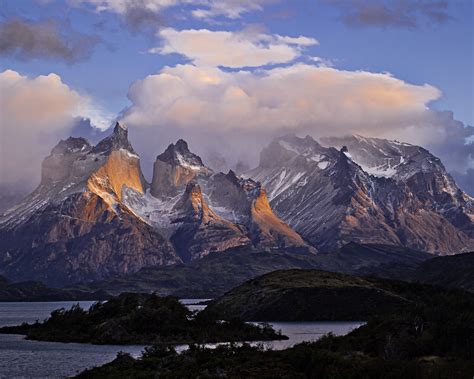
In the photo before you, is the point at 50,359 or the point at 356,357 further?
the point at 50,359

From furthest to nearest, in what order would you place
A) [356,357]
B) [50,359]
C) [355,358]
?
1. [50,359]
2. [356,357]
3. [355,358]

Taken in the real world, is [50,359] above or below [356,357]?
below

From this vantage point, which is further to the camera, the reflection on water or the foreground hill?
the reflection on water

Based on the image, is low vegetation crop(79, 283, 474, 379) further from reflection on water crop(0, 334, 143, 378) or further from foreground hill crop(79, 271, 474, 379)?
reflection on water crop(0, 334, 143, 378)

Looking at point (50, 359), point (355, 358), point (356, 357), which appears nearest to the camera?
point (355, 358)

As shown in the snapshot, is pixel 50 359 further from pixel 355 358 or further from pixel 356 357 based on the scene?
pixel 355 358

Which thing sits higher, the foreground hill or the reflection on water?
the foreground hill

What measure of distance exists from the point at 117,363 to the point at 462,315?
56738 mm

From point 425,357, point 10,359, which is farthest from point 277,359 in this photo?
point 10,359

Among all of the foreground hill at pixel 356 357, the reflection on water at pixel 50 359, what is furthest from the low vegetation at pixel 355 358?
the reflection on water at pixel 50 359

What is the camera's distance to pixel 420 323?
137000 millimetres

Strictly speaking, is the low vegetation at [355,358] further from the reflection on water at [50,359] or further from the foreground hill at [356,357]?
the reflection on water at [50,359]

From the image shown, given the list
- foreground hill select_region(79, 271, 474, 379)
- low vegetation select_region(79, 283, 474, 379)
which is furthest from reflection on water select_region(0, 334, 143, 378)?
foreground hill select_region(79, 271, 474, 379)

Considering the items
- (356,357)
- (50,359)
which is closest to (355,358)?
(356,357)
